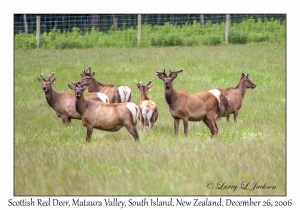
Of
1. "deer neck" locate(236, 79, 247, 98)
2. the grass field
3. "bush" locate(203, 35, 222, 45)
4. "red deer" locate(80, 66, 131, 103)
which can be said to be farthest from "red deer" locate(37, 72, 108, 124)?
"bush" locate(203, 35, 222, 45)

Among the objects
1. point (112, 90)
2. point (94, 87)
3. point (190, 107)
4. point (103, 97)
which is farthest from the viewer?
point (94, 87)

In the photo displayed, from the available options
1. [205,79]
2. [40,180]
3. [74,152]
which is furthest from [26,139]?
[205,79]

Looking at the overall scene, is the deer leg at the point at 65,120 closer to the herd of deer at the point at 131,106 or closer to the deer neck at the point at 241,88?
the herd of deer at the point at 131,106

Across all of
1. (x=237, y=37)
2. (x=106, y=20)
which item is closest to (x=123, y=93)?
(x=237, y=37)

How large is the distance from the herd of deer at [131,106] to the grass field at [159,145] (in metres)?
0.33

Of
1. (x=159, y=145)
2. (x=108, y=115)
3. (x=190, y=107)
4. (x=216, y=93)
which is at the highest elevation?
(x=216, y=93)

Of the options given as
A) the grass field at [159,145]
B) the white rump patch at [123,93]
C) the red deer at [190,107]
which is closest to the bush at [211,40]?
the grass field at [159,145]

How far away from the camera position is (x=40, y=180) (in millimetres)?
7551

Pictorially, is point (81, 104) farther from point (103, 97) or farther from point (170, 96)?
point (103, 97)

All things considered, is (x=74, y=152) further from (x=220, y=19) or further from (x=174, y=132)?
(x=220, y=19)

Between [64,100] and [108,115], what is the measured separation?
10.3ft

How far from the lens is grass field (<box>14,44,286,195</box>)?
7211 mm

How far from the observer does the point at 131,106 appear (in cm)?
1120

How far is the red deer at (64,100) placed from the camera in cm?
1388
